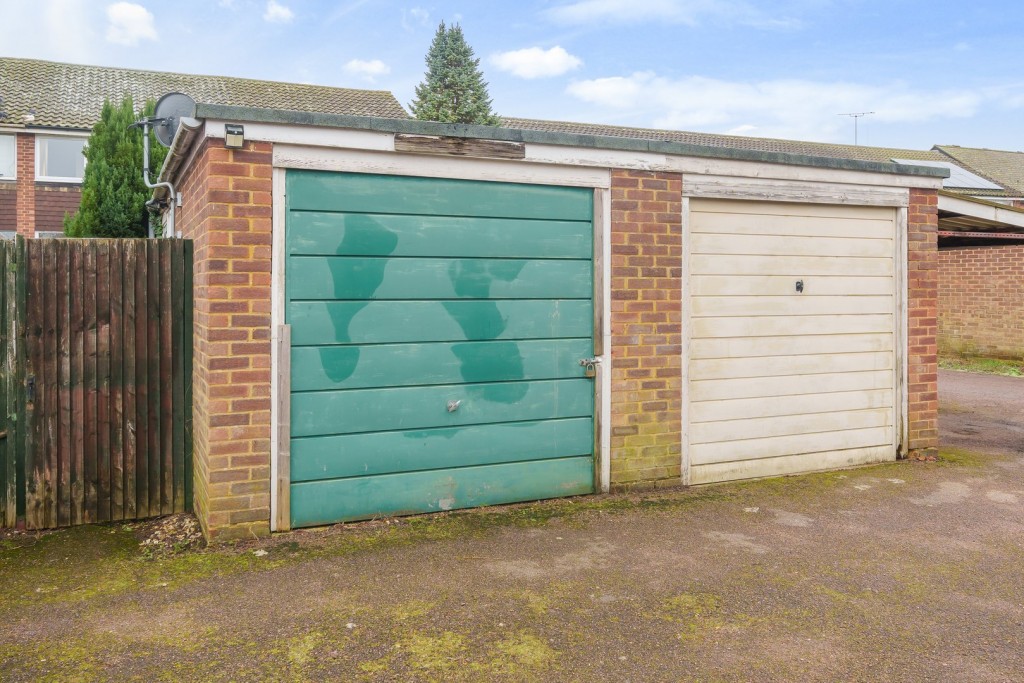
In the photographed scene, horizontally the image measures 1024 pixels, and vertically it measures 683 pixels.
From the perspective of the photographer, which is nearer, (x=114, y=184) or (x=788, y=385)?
(x=788, y=385)

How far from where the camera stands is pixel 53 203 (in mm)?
19391

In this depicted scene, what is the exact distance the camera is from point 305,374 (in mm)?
4723

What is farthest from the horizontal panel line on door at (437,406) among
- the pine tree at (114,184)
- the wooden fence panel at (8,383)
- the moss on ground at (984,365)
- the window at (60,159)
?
the window at (60,159)

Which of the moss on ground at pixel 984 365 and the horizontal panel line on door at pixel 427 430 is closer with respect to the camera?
the horizontal panel line on door at pixel 427 430

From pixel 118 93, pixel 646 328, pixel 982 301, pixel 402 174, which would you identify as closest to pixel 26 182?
pixel 118 93

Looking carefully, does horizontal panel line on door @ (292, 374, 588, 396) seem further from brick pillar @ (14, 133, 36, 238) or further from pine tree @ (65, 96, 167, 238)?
brick pillar @ (14, 133, 36, 238)

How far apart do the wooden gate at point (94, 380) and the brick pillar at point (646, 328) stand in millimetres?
3012

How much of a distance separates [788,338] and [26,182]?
64.7 feet

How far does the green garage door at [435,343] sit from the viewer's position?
4.75m

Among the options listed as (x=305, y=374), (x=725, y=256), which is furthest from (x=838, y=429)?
(x=305, y=374)

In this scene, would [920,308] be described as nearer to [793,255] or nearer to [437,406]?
[793,255]

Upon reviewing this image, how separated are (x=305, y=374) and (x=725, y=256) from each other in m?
3.35

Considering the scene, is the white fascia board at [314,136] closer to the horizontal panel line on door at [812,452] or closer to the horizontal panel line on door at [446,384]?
the horizontal panel line on door at [446,384]

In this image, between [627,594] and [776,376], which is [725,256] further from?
[627,594]
